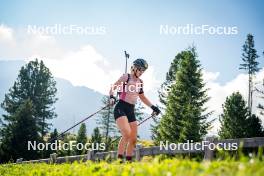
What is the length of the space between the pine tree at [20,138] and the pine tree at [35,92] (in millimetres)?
14678

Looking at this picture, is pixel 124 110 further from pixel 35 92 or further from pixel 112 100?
pixel 35 92

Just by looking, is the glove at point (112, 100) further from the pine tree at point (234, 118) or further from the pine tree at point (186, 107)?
the pine tree at point (234, 118)

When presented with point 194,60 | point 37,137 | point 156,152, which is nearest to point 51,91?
point 37,137

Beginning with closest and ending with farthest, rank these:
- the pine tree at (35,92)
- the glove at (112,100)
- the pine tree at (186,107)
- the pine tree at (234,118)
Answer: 1. the glove at (112,100)
2. the pine tree at (186,107)
3. the pine tree at (234,118)
4. the pine tree at (35,92)

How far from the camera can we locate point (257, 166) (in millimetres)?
3625

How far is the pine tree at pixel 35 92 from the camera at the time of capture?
55.1m

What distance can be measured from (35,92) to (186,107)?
103ft

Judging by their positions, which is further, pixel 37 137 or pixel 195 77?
pixel 37 137

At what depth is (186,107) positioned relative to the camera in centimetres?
3141

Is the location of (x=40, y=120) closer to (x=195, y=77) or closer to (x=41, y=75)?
(x=41, y=75)

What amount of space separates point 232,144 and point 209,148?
2.14ft

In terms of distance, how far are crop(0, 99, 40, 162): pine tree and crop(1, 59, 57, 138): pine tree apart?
14.7 meters

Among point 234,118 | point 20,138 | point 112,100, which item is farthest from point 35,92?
point 112,100

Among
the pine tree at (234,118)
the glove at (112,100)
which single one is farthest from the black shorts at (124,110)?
the pine tree at (234,118)
